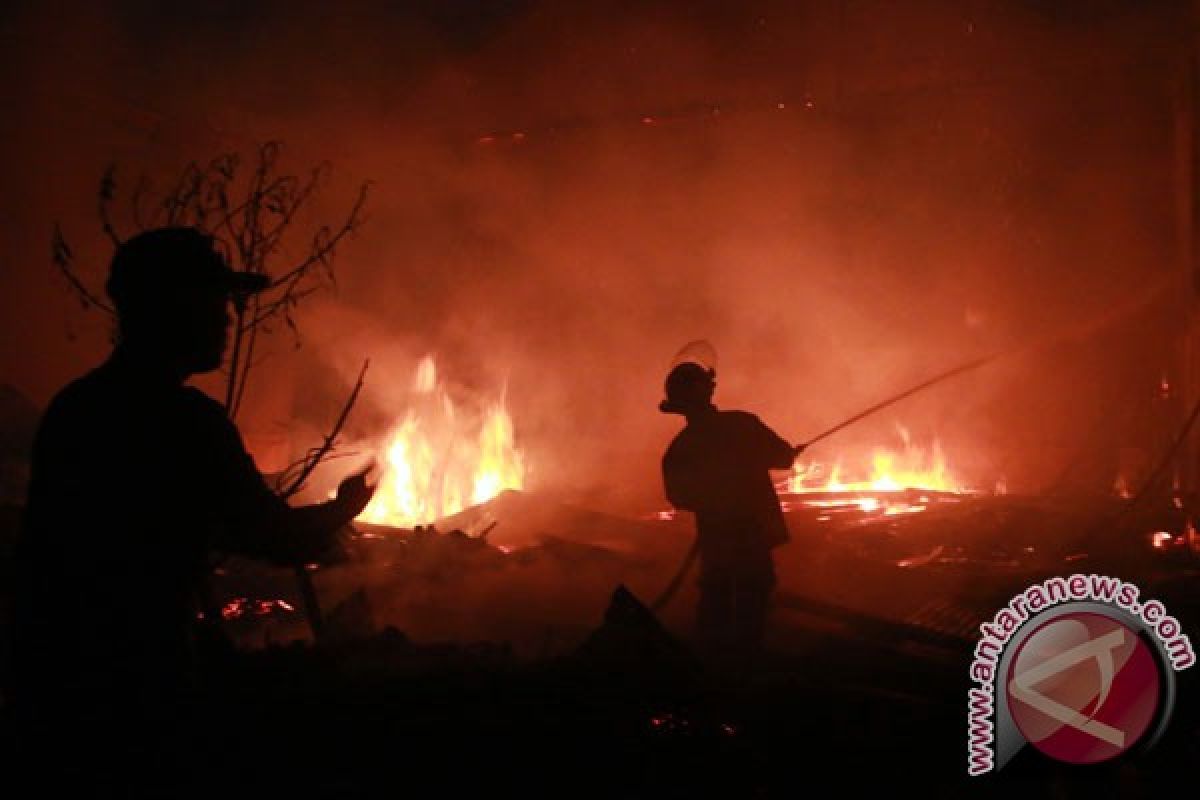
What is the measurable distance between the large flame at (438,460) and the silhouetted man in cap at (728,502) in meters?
6.18

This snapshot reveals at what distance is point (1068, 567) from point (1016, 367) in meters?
8.02

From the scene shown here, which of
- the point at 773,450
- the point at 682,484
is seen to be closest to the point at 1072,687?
the point at 773,450

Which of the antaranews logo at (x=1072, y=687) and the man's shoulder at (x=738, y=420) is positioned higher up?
the man's shoulder at (x=738, y=420)

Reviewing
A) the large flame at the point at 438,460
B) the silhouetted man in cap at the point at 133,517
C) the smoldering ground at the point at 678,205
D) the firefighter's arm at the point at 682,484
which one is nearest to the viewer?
the silhouetted man in cap at the point at 133,517

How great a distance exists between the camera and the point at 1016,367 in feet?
47.2

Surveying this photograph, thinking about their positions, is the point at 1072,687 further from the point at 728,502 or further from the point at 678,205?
the point at 678,205

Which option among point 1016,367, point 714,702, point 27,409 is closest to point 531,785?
point 714,702

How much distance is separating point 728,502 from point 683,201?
11.5 m

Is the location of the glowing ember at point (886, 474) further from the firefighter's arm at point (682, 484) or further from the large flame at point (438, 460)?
the firefighter's arm at point (682, 484)

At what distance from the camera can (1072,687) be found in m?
3.31

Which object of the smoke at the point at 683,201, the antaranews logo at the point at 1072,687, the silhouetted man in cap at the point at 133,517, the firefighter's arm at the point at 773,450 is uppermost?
the smoke at the point at 683,201

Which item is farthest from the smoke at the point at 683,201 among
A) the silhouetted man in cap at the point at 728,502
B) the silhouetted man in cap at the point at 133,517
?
the silhouetted man in cap at the point at 133,517

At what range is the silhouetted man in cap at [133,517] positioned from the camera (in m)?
1.83

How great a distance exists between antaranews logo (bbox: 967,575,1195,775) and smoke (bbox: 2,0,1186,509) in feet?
27.4
